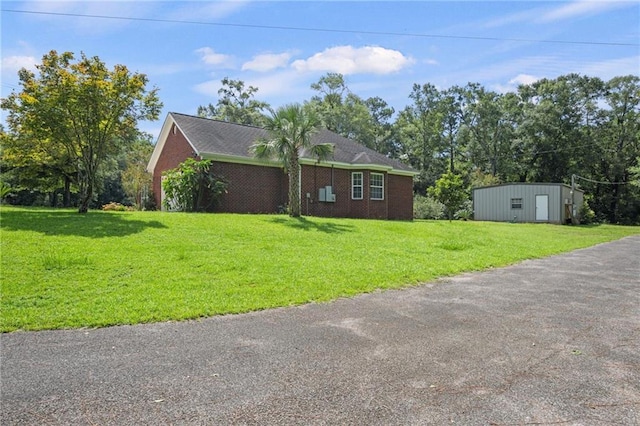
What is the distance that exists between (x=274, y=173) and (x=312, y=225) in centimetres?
691

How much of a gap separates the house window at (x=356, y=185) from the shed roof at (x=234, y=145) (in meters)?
0.57

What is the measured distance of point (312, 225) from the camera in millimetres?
14461

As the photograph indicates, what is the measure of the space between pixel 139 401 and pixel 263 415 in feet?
3.08

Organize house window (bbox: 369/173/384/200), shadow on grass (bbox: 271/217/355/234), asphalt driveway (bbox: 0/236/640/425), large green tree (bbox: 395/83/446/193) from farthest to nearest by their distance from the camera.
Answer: large green tree (bbox: 395/83/446/193)
house window (bbox: 369/173/384/200)
shadow on grass (bbox: 271/217/355/234)
asphalt driveway (bbox: 0/236/640/425)

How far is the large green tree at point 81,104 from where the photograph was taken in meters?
12.5

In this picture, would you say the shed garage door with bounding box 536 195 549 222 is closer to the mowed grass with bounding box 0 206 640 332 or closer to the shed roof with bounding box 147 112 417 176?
the shed roof with bounding box 147 112 417 176

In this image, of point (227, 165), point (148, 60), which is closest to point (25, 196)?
point (227, 165)

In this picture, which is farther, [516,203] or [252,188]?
[516,203]

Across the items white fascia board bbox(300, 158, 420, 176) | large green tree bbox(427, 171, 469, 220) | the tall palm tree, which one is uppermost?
the tall palm tree

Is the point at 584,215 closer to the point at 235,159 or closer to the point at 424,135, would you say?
the point at 424,135

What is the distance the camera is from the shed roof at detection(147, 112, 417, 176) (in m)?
19.1

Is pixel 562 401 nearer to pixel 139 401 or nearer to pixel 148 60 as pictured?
pixel 139 401

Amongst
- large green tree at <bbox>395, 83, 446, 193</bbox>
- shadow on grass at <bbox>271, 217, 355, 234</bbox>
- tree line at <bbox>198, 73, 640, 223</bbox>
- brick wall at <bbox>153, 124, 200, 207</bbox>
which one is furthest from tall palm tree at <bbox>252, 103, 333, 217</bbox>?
large green tree at <bbox>395, 83, 446, 193</bbox>

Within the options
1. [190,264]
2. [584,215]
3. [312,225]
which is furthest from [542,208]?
[190,264]
